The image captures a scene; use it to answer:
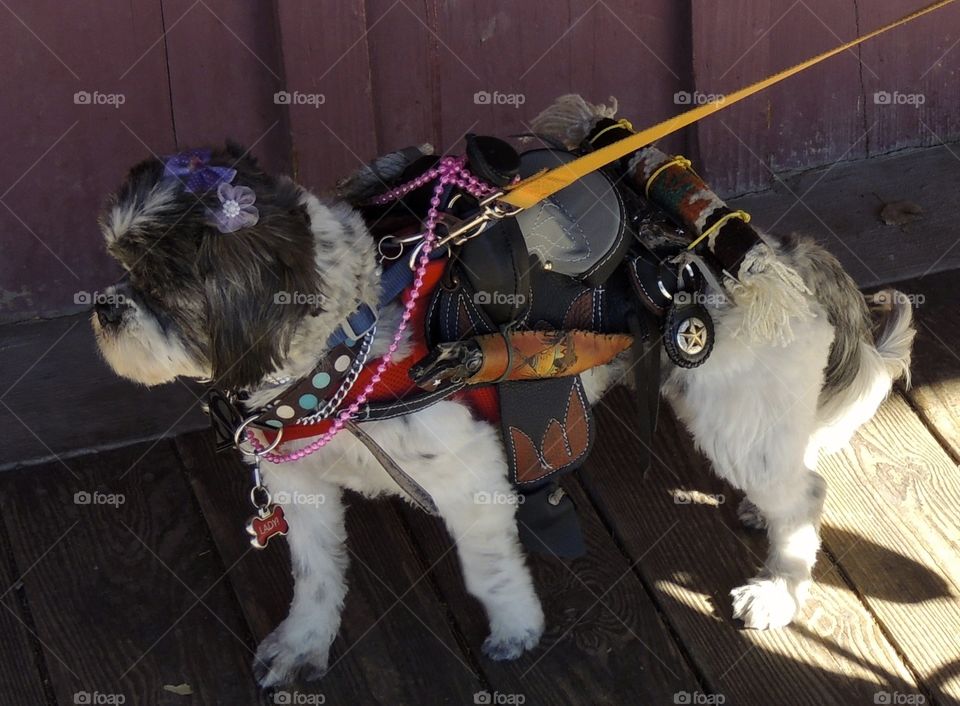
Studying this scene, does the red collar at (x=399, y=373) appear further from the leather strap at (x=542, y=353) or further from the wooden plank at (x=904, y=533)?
the wooden plank at (x=904, y=533)

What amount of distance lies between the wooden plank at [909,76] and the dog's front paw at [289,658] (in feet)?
9.87

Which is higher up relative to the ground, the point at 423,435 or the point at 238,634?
the point at 423,435

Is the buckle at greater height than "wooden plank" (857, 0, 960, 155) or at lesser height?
greater

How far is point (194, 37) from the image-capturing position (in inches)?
138

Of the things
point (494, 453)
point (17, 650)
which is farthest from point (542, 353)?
point (17, 650)

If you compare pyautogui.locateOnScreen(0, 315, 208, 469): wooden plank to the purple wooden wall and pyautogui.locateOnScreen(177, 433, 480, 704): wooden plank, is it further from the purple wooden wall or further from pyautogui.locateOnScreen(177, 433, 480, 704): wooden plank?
pyautogui.locateOnScreen(177, 433, 480, 704): wooden plank

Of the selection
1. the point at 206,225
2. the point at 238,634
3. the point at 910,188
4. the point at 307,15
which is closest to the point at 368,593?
the point at 238,634

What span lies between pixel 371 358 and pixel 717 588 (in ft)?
4.74

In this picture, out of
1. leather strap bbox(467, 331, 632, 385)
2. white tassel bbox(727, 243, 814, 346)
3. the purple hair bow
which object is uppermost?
the purple hair bow

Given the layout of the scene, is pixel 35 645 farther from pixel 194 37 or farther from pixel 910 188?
pixel 910 188

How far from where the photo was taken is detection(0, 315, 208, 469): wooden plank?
3.71 meters

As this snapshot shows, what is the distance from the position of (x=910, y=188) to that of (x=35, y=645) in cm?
364

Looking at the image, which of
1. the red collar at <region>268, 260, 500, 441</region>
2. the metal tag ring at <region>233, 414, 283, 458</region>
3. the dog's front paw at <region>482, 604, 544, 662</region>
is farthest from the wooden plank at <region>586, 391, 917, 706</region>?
the metal tag ring at <region>233, 414, 283, 458</region>

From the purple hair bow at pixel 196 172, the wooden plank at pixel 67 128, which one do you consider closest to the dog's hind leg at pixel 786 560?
the purple hair bow at pixel 196 172
